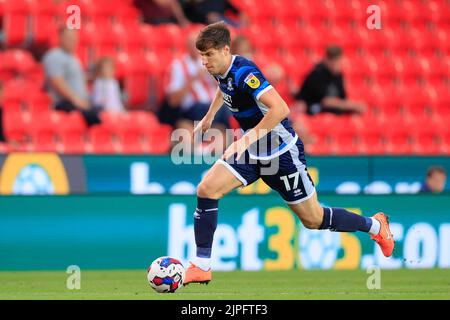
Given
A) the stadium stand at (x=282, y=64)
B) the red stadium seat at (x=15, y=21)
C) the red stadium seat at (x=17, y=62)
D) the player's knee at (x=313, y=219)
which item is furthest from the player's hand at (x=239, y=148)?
the red stadium seat at (x=15, y=21)

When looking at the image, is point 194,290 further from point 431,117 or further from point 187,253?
point 431,117

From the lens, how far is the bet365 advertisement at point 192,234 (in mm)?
10305

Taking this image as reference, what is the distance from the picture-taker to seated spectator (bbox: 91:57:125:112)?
13.1 metres

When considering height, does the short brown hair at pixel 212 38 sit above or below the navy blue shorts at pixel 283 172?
above

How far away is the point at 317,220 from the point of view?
8422 mm

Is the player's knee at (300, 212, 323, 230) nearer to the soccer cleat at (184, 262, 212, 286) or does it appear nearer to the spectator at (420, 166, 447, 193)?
the soccer cleat at (184, 262, 212, 286)

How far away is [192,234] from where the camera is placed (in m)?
10.6

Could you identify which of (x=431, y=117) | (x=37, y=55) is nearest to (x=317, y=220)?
(x=37, y=55)

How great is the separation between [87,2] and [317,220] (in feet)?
22.9

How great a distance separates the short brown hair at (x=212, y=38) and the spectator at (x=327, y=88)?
6.23 metres

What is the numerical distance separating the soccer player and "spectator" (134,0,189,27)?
664cm

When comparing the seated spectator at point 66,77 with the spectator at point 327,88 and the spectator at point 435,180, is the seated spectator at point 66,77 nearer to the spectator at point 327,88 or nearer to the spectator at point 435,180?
A: the spectator at point 327,88

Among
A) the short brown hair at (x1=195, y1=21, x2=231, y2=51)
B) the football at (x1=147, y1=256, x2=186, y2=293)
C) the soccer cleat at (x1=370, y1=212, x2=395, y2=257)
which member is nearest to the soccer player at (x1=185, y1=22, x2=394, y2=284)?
the short brown hair at (x1=195, y1=21, x2=231, y2=51)

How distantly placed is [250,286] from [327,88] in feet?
18.8
